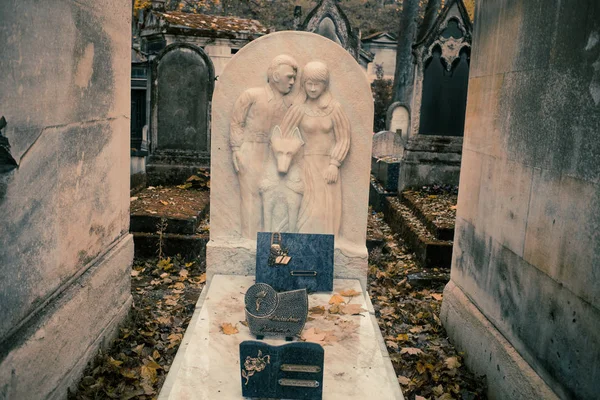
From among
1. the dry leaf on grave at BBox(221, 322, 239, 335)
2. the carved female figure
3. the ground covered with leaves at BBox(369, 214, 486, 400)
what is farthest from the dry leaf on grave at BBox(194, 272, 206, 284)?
the dry leaf on grave at BBox(221, 322, 239, 335)

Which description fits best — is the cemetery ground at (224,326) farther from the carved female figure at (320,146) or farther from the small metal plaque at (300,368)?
the carved female figure at (320,146)

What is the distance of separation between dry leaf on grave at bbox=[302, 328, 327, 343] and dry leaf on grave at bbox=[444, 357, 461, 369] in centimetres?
147

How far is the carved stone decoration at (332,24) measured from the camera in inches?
568

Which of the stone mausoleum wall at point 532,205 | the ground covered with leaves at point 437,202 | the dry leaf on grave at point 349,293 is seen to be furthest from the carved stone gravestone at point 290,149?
the ground covered with leaves at point 437,202

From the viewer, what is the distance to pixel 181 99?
953cm

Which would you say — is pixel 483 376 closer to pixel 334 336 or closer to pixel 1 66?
pixel 334 336

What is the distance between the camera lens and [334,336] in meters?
3.89

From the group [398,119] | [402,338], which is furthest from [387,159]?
[402,338]

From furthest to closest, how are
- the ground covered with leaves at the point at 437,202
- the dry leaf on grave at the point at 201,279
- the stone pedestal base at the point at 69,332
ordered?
the ground covered with leaves at the point at 437,202 → the dry leaf on grave at the point at 201,279 → the stone pedestal base at the point at 69,332

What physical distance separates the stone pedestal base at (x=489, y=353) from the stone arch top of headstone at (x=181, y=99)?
528 centimetres

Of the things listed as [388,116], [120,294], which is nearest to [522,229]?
[120,294]

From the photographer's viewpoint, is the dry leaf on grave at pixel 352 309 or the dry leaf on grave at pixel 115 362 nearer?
the dry leaf on grave at pixel 352 309

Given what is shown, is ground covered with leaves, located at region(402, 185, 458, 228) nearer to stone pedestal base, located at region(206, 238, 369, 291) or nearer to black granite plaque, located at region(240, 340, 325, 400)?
stone pedestal base, located at region(206, 238, 369, 291)

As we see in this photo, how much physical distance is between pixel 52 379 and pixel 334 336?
68.6 inches
